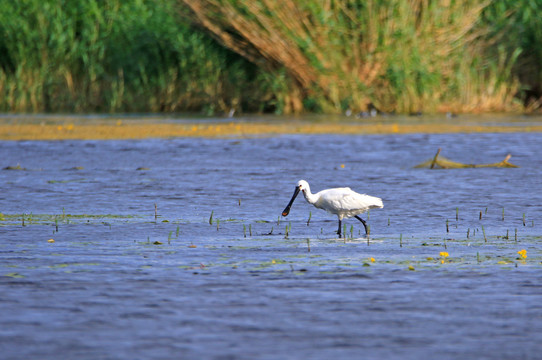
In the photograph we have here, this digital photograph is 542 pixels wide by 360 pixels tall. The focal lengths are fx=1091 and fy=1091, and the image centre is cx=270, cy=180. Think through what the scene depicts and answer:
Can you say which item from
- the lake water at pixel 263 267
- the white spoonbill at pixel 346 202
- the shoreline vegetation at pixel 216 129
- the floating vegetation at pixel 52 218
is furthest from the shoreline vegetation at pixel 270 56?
the white spoonbill at pixel 346 202

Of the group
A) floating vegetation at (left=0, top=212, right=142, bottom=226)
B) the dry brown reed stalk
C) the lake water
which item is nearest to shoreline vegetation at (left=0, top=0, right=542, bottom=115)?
the dry brown reed stalk

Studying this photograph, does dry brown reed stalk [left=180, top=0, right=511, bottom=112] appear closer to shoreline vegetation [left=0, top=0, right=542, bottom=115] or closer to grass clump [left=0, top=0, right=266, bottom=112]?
shoreline vegetation [left=0, top=0, right=542, bottom=115]

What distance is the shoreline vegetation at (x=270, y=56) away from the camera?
2838cm

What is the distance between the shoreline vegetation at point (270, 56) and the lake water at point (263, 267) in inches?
516

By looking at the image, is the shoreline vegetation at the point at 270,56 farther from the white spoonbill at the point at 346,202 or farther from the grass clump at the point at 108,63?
the white spoonbill at the point at 346,202

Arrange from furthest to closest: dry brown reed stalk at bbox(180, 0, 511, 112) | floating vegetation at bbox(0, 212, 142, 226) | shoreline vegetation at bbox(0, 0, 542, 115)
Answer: shoreline vegetation at bbox(0, 0, 542, 115) → dry brown reed stalk at bbox(180, 0, 511, 112) → floating vegetation at bbox(0, 212, 142, 226)

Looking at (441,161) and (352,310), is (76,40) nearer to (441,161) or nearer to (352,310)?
(441,161)

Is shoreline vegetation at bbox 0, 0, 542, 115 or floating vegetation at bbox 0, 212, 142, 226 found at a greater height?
shoreline vegetation at bbox 0, 0, 542, 115

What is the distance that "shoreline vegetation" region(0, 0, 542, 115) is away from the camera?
2838 centimetres

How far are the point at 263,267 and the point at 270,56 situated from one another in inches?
863

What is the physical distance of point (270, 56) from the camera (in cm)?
2933

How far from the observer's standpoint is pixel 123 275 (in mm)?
7441

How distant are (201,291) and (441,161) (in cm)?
968

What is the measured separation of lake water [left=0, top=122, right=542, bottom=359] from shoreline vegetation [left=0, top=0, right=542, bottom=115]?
13116 mm
